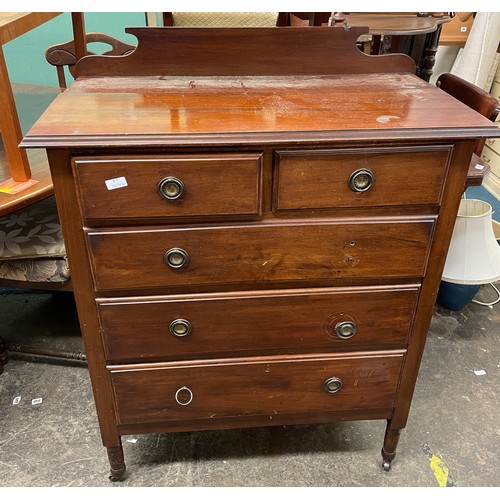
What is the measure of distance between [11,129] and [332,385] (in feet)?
3.55

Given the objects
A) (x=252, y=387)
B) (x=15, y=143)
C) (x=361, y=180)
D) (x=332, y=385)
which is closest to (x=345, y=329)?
(x=332, y=385)

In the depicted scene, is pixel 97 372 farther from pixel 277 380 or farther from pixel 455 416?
pixel 455 416

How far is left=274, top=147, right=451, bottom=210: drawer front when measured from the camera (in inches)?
38.9

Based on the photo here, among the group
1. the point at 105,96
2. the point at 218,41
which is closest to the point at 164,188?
the point at 105,96

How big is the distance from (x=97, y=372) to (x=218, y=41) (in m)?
0.89

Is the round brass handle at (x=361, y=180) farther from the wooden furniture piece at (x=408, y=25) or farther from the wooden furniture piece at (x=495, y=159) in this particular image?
the wooden furniture piece at (x=495, y=159)

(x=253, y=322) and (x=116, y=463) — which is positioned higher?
(x=253, y=322)

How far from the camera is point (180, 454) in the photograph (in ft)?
5.10

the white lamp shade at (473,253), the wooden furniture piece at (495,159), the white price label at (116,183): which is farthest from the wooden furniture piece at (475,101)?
the wooden furniture piece at (495,159)

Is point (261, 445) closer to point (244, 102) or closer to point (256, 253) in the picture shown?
point (256, 253)

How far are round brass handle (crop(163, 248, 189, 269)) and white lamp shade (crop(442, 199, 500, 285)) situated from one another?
1.38 meters

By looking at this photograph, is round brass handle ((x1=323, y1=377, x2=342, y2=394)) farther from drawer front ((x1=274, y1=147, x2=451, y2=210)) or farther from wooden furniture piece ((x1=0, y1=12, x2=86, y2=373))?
wooden furniture piece ((x1=0, y1=12, x2=86, y2=373))

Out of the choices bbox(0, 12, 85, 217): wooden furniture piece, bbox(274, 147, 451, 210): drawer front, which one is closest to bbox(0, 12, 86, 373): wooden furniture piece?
bbox(0, 12, 85, 217): wooden furniture piece

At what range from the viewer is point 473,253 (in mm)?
2068
